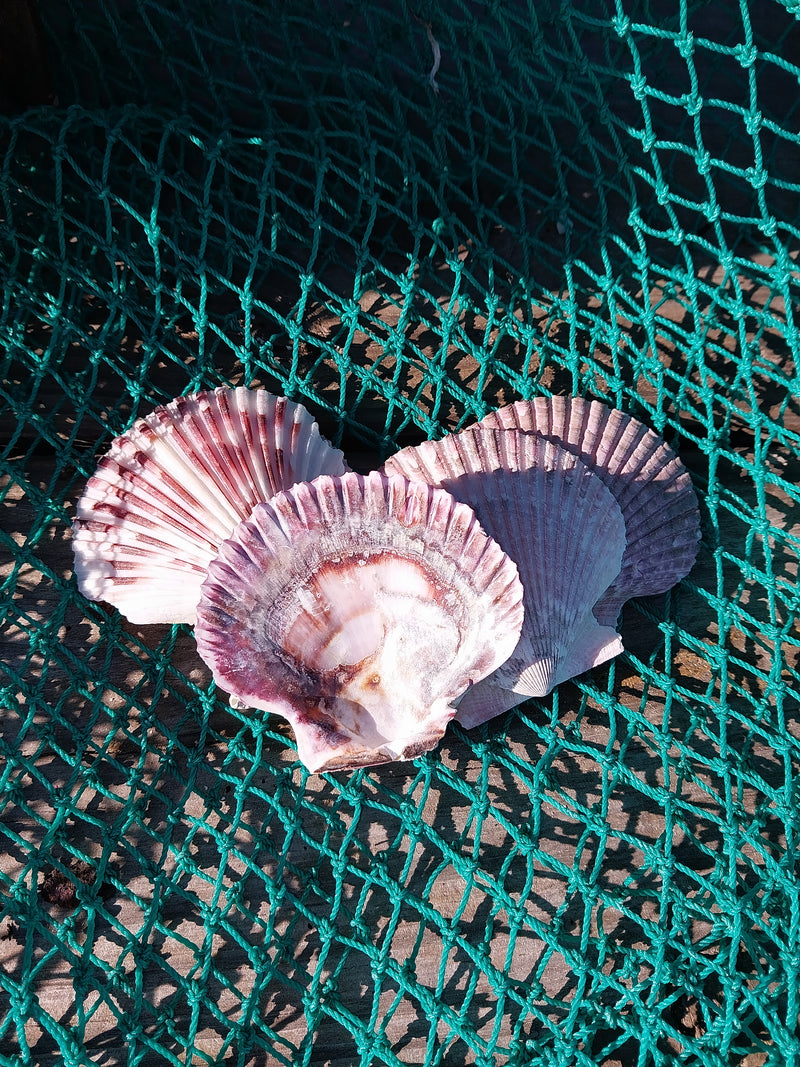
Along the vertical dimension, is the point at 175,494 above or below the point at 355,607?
above

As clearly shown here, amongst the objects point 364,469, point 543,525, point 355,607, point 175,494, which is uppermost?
point 364,469

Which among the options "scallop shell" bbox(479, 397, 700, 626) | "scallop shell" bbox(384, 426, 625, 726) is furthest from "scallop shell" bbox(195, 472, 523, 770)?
"scallop shell" bbox(479, 397, 700, 626)

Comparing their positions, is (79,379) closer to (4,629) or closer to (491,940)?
(4,629)

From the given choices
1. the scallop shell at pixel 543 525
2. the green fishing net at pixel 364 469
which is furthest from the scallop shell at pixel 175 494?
the scallop shell at pixel 543 525

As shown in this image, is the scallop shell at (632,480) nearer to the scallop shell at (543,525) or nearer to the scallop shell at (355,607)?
the scallop shell at (543,525)

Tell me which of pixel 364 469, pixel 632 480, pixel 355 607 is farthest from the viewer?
pixel 364 469

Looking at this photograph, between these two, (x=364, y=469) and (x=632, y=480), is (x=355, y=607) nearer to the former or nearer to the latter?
(x=364, y=469)

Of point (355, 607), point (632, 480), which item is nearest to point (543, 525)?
point (632, 480)
